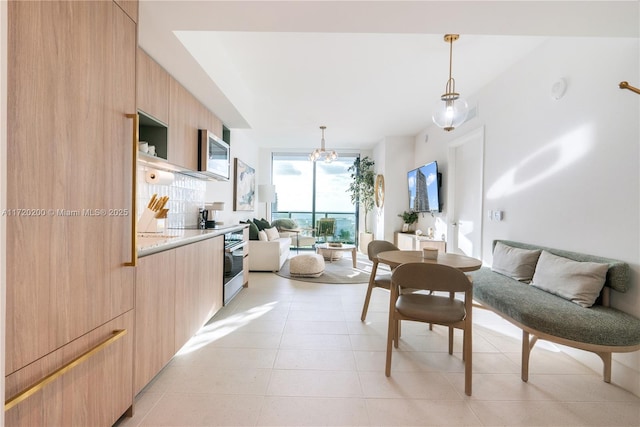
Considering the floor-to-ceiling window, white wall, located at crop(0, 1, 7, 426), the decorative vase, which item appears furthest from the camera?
the floor-to-ceiling window

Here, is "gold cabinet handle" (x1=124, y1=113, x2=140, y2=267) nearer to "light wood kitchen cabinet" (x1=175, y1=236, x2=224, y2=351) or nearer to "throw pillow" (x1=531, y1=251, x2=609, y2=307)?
"light wood kitchen cabinet" (x1=175, y1=236, x2=224, y2=351)

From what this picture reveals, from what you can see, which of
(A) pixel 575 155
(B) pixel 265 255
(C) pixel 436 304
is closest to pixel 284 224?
(B) pixel 265 255

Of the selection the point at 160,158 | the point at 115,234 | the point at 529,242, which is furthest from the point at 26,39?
the point at 529,242

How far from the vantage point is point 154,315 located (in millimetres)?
1818

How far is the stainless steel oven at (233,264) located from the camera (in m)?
3.20

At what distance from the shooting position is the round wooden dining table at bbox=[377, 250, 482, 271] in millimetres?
2323

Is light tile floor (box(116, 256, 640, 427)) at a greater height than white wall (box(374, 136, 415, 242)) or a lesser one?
lesser

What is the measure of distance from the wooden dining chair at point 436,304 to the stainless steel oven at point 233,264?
1.93 metres

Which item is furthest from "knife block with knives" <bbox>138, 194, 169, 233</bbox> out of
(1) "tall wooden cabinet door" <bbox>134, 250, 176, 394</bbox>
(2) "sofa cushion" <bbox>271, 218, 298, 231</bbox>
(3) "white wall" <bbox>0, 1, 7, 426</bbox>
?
(2) "sofa cushion" <bbox>271, 218, 298, 231</bbox>

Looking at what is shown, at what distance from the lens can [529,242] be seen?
9.63 ft

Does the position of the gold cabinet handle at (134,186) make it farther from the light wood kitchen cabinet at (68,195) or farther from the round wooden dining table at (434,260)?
the round wooden dining table at (434,260)

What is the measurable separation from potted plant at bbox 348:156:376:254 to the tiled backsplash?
4.37m

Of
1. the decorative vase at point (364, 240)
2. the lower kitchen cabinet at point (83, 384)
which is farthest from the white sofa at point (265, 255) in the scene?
the lower kitchen cabinet at point (83, 384)

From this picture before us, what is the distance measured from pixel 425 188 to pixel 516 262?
9.64 ft
